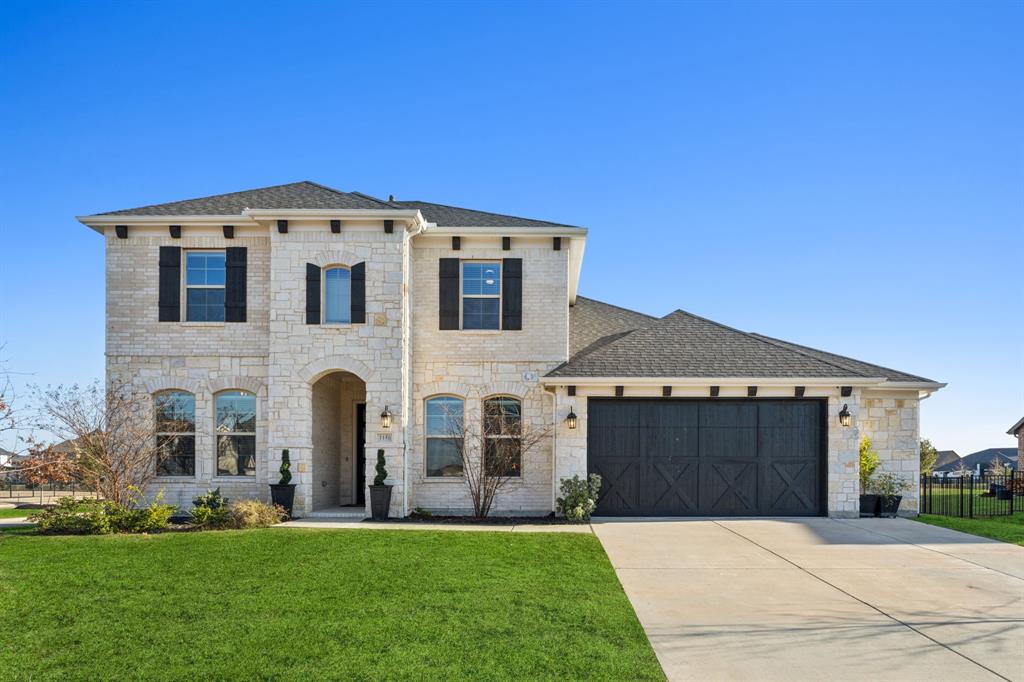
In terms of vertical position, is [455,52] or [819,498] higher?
[455,52]

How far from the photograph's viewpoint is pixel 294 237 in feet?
51.0

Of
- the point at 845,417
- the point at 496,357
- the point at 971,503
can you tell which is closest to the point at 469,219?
the point at 496,357

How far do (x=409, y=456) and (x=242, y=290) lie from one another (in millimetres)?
4936

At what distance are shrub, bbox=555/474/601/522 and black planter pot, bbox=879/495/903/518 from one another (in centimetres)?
598

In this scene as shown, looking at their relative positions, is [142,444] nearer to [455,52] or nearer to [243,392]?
[243,392]

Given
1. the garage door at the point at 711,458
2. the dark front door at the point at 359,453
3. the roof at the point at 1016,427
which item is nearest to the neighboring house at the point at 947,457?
the roof at the point at 1016,427

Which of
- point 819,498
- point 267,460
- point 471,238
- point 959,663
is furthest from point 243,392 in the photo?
point 959,663

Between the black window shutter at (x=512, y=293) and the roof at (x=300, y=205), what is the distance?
0.88 meters

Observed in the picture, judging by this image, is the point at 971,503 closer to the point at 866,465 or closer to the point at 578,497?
the point at 866,465

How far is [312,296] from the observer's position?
610 inches

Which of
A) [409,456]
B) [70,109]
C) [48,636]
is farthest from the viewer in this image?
[409,456]

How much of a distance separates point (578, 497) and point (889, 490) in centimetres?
679

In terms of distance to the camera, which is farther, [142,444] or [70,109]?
[142,444]

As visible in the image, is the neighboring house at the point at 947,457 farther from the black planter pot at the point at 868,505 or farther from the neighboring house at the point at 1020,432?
the black planter pot at the point at 868,505
